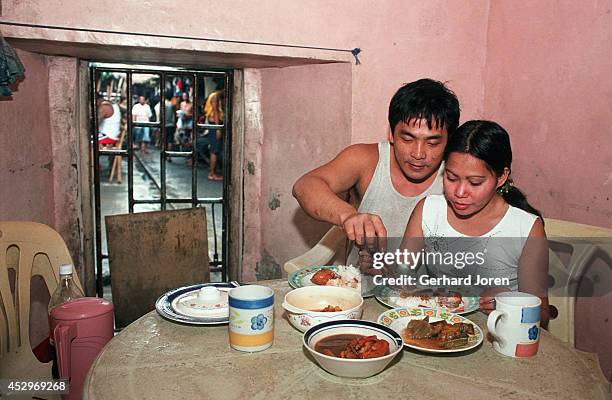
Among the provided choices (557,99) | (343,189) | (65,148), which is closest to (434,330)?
(343,189)

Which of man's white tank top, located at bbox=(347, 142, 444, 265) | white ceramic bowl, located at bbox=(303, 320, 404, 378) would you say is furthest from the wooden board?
white ceramic bowl, located at bbox=(303, 320, 404, 378)

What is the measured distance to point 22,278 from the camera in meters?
1.86

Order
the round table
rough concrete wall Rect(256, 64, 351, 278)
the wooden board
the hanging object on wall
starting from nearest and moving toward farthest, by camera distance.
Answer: the round table < the hanging object on wall < the wooden board < rough concrete wall Rect(256, 64, 351, 278)

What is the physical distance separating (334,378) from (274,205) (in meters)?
2.05

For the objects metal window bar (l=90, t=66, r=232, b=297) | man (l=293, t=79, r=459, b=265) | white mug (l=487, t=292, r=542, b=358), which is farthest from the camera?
metal window bar (l=90, t=66, r=232, b=297)

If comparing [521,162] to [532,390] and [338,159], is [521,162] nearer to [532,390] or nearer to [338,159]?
[338,159]

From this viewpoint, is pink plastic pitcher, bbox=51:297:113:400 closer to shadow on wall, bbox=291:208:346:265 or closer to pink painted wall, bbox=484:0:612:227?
shadow on wall, bbox=291:208:346:265

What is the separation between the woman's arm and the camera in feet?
5.54

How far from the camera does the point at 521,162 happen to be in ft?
8.79

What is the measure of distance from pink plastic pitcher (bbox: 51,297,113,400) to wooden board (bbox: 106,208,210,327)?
0.54 metres

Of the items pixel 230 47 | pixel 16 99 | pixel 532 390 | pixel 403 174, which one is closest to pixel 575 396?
pixel 532 390

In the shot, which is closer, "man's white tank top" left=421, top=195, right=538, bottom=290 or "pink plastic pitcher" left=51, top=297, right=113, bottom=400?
"pink plastic pitcher" left=51, top=297, right=113, bottom=400

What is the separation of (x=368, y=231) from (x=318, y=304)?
29 cm

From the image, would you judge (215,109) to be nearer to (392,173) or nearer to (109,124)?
(392,173)
